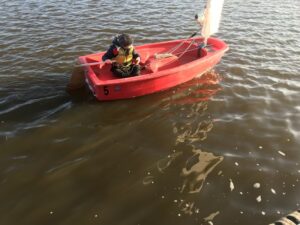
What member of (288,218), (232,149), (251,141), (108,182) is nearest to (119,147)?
(108,182)

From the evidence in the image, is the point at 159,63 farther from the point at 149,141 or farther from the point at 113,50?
the point at 149,141

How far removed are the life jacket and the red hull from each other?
444 millimetres

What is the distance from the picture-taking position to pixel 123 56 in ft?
28.2

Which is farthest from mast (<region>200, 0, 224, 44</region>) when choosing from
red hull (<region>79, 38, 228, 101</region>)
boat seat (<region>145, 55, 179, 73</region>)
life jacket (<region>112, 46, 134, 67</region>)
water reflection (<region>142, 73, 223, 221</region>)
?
life jacket (<region>112, 46, 134, 67</region>)

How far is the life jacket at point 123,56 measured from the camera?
858cm

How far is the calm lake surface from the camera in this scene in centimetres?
569

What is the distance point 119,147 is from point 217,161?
6.30 feet

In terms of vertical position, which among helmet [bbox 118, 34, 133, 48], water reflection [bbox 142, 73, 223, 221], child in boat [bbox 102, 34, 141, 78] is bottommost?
water reflection [bbox 142, 73, 223, 221]

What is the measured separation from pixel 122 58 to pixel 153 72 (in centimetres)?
86

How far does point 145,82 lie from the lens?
332 inches

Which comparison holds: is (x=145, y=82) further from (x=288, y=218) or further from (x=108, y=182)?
(x=288, y=218)

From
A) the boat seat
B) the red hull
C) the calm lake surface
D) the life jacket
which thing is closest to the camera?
the calm lake surface

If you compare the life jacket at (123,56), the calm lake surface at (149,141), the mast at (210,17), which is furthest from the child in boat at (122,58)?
the mast at (210,17)

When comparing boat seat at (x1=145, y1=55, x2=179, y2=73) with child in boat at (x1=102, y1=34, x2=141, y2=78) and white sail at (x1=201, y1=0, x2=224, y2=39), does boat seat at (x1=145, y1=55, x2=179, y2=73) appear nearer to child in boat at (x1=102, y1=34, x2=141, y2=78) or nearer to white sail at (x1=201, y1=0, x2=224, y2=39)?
child in boat at (x1=102, y1=34, x2=141, y2=78)
